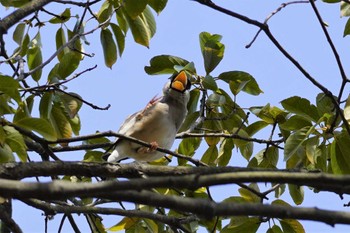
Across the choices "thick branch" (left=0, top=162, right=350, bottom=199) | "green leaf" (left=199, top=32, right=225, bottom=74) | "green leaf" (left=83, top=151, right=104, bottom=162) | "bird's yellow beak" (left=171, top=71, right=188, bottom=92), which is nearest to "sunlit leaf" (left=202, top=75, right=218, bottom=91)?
"green leaf" (left=199, top=32, right=225, bottom=74)

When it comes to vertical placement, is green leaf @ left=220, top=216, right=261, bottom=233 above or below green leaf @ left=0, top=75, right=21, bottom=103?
below

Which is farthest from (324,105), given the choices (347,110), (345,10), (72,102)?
(72,102)

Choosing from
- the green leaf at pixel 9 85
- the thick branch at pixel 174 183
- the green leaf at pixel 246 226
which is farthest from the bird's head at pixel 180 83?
the thick branch at pixel 174 183

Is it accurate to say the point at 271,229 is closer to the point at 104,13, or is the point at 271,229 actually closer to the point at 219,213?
the point at 104,13

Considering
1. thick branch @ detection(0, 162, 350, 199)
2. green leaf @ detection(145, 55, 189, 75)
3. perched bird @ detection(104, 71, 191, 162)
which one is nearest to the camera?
thick branch @ detection(0, 162, 350, 199)

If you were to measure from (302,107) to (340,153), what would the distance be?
0.33 m

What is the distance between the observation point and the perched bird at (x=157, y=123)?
4.40 metres

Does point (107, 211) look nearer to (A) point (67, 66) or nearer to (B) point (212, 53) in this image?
(A) point (67, 66)

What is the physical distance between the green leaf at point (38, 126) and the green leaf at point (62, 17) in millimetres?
1265

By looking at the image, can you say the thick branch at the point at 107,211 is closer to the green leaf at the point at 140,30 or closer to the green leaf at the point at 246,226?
the green leaf at the point at 246,226

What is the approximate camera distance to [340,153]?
3156 mm

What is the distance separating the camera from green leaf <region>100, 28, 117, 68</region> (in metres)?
3.89

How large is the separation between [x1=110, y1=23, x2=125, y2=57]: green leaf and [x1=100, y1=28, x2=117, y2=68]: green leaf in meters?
0.03

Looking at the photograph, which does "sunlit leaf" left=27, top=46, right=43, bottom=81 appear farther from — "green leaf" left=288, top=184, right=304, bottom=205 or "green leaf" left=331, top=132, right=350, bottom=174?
"green leaf" left=331, top=132, right=350, bottom=174
